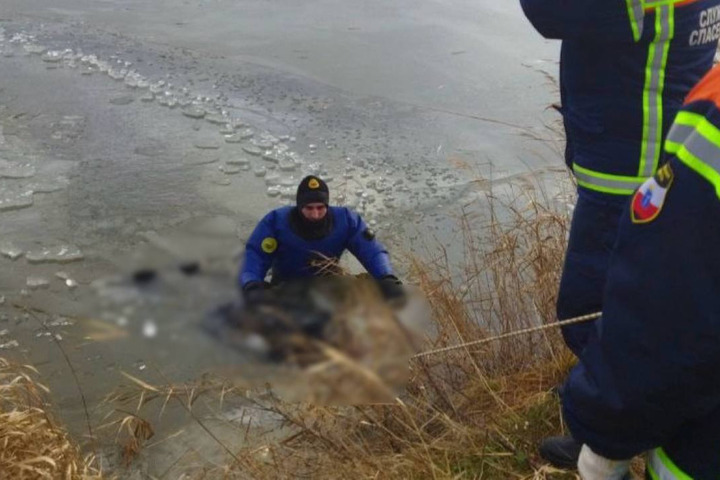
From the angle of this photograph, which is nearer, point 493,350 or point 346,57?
point 493,350

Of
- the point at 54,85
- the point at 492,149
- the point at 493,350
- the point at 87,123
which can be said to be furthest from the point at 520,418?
the point at 54,85

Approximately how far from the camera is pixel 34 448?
2422mm

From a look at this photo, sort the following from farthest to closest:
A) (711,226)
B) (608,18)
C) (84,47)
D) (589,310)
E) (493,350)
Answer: (84,47)
(493,350)
(589,310)
(608,18)
(711,226)

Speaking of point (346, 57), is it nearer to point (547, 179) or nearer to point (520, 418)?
point (547, 179)

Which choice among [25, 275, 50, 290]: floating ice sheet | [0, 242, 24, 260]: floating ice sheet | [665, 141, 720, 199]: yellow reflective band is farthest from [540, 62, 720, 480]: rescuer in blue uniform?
[0, 242, 24, 260]: floating ice sheet

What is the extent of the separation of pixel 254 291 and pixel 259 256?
0.61 feet

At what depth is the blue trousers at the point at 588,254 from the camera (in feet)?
6.31

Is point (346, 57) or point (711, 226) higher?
point (711, 226)

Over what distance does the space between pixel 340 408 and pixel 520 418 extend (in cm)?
56

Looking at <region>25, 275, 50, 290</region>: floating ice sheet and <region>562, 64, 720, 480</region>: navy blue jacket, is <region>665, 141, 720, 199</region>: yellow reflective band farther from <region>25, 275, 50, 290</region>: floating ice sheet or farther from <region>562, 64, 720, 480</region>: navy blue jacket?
<region>25, 275, 50, 290</region>: floating ice sheet

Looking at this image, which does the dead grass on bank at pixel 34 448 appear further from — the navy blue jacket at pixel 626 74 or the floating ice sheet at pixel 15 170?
the floating ice sheet at pixel 15 170

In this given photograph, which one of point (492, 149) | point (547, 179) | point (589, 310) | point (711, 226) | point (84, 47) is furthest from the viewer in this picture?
point (84, 47)

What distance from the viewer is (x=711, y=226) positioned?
893 mm

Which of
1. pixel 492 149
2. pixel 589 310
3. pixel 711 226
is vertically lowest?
pixel 492 149
